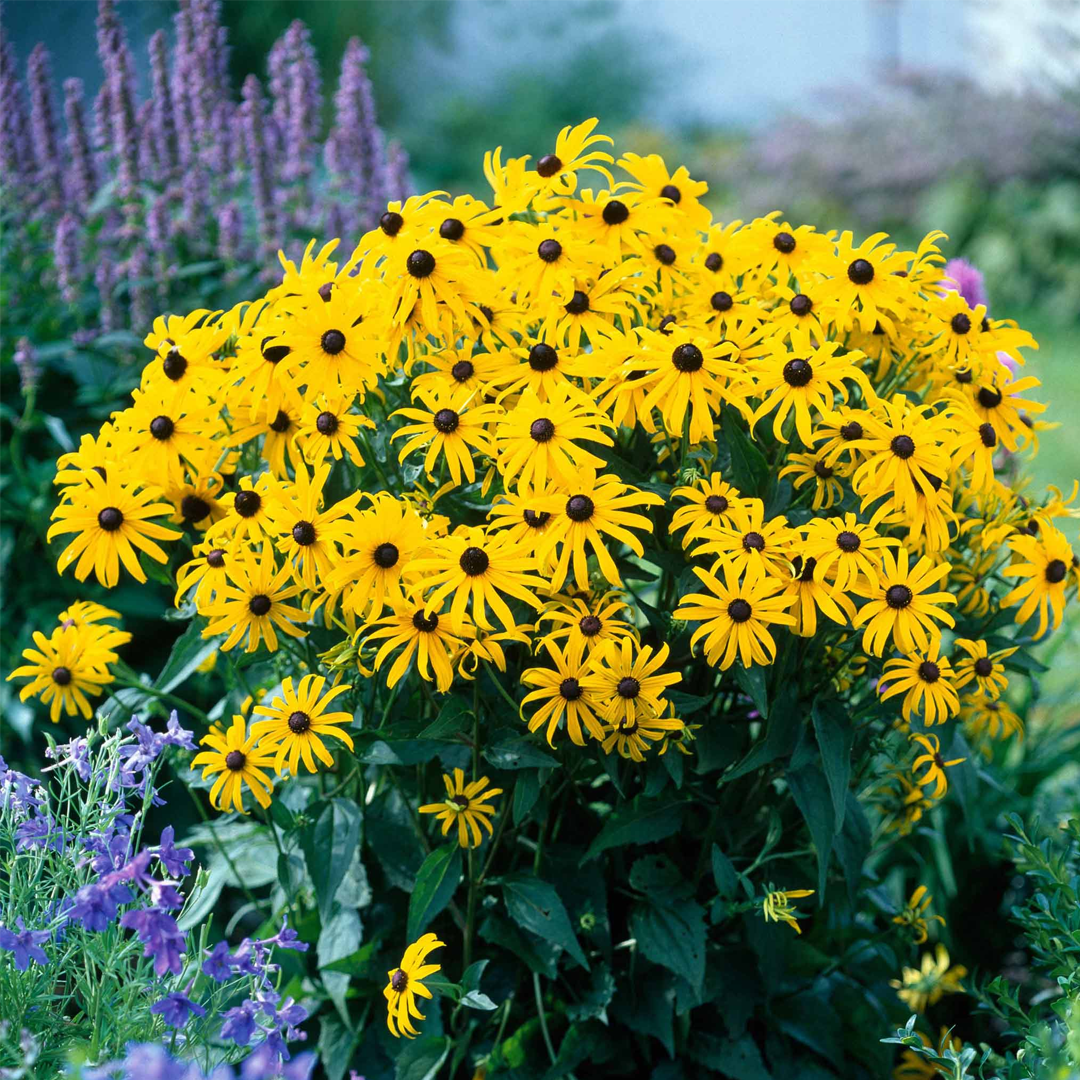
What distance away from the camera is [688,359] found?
1470 millimetres

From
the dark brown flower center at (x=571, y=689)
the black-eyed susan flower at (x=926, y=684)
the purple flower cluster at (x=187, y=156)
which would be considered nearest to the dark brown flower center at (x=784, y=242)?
the black-eyed susan flower at (x=926, y=684)

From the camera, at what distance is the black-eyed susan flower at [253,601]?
1478 millimetres

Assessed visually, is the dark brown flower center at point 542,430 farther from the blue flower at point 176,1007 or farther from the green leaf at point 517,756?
the blue flower at point 176,1007

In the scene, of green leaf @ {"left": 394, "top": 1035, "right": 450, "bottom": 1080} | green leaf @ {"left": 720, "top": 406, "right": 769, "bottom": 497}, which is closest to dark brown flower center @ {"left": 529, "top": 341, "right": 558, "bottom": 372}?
green leaf @ {"left": 720, "top": 406, "right": 769, "bottom": 497}

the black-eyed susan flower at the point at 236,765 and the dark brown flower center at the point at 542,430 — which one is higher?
the dark brown flower center at the point at 542,430

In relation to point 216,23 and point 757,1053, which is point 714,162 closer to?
point 216,23

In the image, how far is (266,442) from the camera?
Answer: 166 cm

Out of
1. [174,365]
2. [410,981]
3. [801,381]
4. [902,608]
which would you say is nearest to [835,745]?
[902,608]

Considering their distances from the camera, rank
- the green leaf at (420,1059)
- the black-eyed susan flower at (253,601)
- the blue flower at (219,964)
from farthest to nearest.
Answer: the green leaf at (420,1059), the black-eyed susan flower at (253,601), the blue flower at (219,964)

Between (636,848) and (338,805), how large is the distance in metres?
0.47

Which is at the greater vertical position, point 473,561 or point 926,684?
point 473,561

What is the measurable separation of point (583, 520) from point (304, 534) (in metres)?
0.34

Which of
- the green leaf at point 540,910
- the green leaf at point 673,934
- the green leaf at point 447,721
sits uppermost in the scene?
the green leaf at point 447,721

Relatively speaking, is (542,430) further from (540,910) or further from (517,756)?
(540,910)
